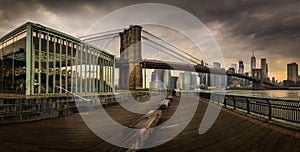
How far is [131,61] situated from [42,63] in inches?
1234

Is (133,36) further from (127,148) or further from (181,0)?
(127,148)

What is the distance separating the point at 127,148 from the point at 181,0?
2151 cm

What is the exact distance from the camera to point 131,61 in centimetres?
4728

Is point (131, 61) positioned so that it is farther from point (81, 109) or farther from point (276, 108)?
point (276, 108)

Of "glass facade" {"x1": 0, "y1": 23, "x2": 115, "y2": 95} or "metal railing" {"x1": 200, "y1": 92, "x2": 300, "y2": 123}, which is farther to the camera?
"glass facade" {"x1": 0, "y1": 23, "x2": 115, "y2": 95}

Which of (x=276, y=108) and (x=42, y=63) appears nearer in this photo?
(x=276, y=108)

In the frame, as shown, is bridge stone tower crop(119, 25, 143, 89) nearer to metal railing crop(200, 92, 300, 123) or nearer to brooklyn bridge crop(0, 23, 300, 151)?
brooklyn bridge crop(0, 23, 300, 151)

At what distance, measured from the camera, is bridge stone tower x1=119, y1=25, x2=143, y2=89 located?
4456 cm

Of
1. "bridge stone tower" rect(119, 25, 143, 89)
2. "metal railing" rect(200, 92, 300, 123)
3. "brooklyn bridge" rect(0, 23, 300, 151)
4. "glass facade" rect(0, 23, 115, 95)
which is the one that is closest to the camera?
"brooklyn bridge" rect(0, 23, 300, 151)

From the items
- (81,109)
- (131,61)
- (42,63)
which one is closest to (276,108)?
(81,109)

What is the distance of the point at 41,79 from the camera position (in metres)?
16.4

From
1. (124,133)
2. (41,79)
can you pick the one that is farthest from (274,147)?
(41,79)

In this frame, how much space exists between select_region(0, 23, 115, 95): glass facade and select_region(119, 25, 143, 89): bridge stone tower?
72.1 ft

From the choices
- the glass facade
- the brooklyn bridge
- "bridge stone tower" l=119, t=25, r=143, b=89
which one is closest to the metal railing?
the brooklyn bridge
